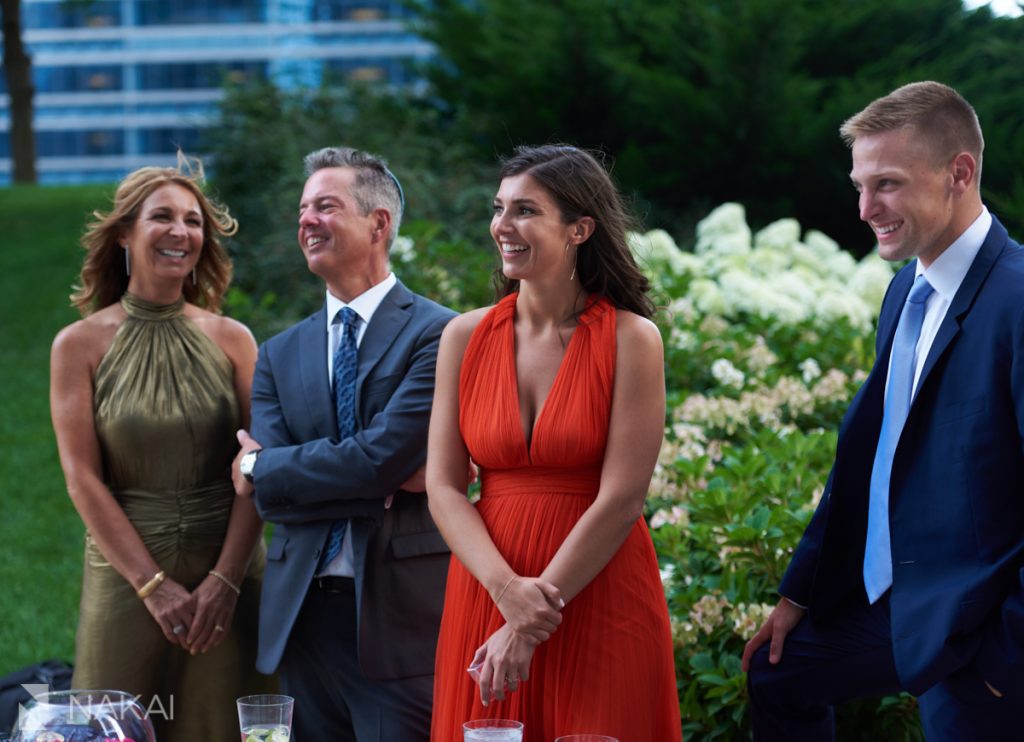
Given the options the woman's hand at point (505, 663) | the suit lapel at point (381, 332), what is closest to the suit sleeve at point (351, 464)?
the suit lapel at point (381, 332)

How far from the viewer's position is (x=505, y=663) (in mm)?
3057

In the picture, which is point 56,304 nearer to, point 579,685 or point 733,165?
point 733,165

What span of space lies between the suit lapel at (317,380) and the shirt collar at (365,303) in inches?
1.3

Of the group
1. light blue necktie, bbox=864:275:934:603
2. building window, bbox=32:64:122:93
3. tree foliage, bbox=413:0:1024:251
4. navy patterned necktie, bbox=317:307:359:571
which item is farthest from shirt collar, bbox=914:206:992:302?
building window, bbox=32:64:122:93

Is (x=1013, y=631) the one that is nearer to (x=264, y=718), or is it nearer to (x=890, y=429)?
(x=890, y=429)

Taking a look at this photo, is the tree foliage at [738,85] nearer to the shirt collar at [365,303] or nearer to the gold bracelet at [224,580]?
the shirt collar at [365,303]

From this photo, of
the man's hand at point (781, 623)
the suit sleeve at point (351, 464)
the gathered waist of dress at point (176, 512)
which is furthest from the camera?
the gathered waist of dress at point (176, 512)

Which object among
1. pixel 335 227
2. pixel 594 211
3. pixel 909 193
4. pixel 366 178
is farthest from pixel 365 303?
pixel 909 193

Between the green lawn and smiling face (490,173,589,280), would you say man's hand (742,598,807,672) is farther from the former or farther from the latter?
the green lawn

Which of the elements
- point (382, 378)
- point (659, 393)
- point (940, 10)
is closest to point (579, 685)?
point (659, 393)

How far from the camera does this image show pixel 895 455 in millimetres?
3010

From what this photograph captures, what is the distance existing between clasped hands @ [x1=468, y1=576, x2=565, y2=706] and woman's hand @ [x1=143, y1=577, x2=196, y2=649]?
4.37ft

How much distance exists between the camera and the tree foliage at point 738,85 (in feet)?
38.8

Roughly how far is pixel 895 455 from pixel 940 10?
1143cm
